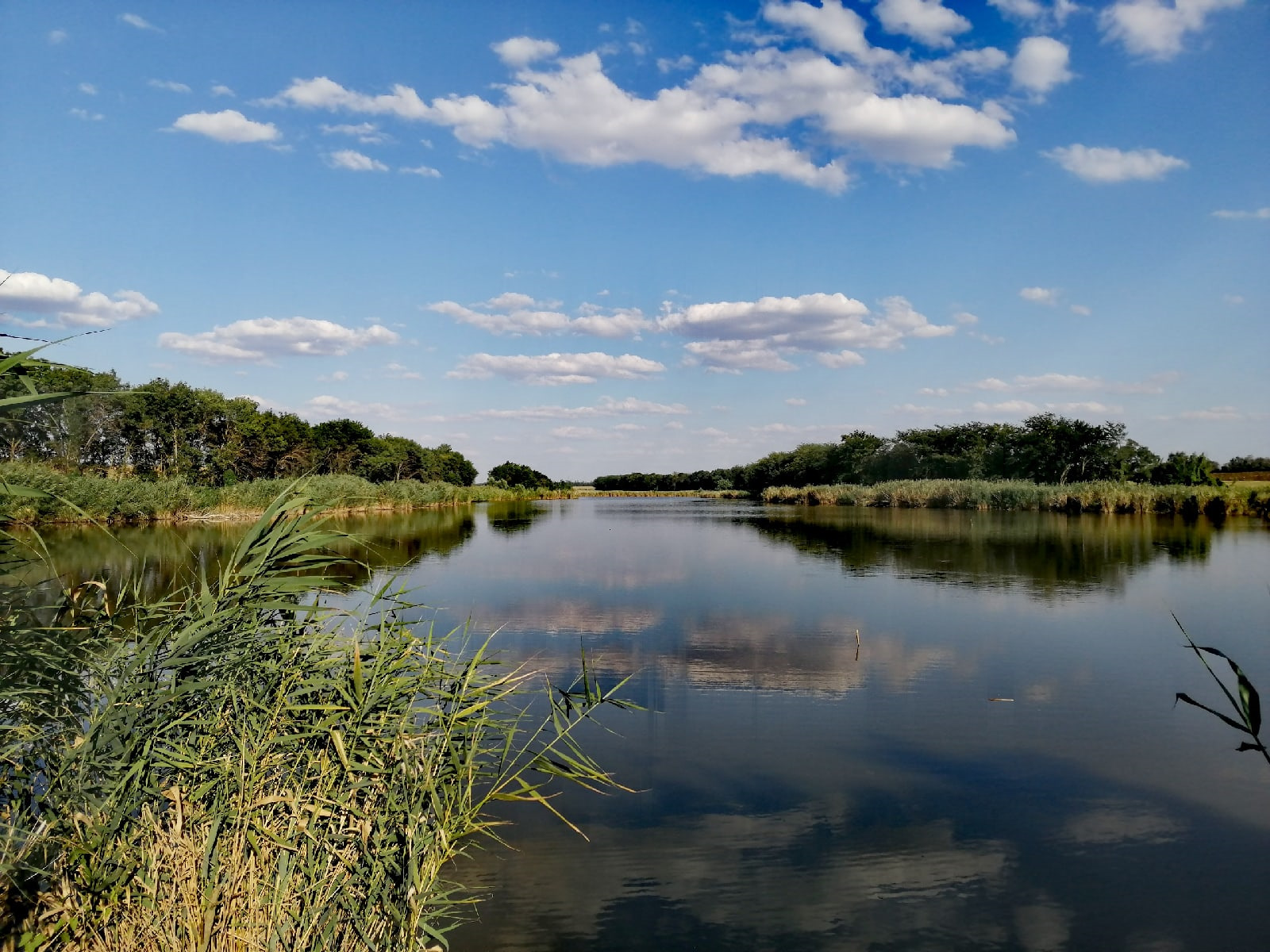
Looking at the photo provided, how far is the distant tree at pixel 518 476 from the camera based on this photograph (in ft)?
327

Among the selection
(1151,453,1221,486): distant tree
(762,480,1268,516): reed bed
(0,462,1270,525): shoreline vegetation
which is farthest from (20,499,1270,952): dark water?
(1151,453,1221,486): distant tree

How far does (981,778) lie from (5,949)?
541 centimetres

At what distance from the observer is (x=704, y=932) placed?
357 cm

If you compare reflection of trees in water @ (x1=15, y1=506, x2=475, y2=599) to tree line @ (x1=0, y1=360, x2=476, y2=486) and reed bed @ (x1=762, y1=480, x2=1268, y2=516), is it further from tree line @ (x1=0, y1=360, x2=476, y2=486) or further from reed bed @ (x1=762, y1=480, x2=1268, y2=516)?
reed bed @ (x1=762, y1=480, x2=1268, y2=516)

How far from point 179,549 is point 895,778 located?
774 inches

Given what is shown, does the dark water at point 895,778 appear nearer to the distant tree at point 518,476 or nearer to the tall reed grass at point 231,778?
the tall reed grass at point 231,778

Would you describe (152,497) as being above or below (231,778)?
above

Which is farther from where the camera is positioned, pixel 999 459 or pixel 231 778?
pixel 999 459

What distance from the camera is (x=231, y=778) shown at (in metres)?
2.89

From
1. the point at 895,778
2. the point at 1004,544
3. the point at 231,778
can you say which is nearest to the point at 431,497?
the point at 1004,544

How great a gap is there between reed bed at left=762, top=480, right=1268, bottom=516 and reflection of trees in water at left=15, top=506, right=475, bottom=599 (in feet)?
93.3

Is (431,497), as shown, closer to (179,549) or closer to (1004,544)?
(179,549)

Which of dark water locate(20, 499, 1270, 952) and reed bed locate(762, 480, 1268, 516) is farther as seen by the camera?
reed bed locate(762, 480, 1268, 516)

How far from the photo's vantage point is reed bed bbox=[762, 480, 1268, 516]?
33375mm
